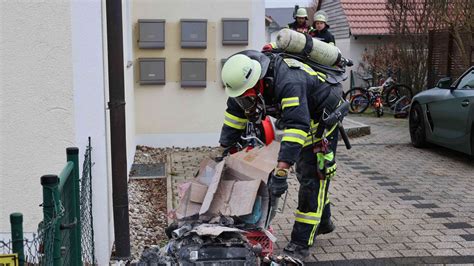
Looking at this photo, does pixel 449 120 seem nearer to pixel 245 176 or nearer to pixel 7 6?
pixel 245 176

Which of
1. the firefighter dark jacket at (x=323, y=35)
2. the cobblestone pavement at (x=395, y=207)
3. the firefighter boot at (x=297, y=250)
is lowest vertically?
the cobblestone pavement at (x=395, y=207)

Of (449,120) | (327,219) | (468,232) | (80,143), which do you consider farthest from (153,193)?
(449,120)

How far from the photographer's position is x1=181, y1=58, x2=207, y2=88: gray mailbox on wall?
9695 millimetres

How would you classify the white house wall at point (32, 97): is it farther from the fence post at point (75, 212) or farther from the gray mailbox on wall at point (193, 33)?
the gray mailbox on wall at point (193, 33)

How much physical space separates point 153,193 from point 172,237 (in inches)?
144

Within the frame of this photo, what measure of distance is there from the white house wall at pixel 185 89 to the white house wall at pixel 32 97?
18.9 feet

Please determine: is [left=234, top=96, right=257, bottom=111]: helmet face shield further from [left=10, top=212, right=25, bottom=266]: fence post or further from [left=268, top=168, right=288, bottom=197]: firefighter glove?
[left=10, top=212, right=25, bottom=266]: fence post

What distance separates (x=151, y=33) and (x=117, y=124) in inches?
204

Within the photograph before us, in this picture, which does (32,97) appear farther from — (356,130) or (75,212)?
(356,130)

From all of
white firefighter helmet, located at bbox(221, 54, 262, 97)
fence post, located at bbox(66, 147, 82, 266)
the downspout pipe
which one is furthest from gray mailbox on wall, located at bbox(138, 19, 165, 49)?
fence post, located at bbox(66, 147, 82, 266)

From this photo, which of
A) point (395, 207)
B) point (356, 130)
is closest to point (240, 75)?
point (395, 207)

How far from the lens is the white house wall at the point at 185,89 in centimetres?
969

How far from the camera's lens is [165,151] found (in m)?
9.84

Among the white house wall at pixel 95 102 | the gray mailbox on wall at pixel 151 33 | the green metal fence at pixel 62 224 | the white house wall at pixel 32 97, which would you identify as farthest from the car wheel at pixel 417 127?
the white house wall at pixel 32 97
